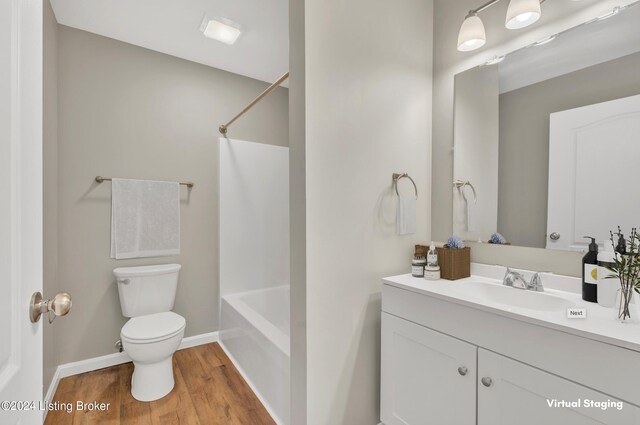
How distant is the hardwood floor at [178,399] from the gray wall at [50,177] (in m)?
0.22

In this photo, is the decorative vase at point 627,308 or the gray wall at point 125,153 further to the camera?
the gray wall at point 125,153

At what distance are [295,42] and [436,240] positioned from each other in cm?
132

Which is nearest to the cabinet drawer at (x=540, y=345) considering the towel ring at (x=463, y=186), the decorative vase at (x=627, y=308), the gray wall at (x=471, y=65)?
the decorative vase at (x=627, y=308)

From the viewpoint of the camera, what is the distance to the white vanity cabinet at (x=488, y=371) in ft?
2.75

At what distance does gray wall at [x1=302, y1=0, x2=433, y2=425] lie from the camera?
1.35 meters

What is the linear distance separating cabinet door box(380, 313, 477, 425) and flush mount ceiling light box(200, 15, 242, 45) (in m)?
2.18

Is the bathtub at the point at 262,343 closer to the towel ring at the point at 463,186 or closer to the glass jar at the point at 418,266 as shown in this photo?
the glass jar at the point at 418,266

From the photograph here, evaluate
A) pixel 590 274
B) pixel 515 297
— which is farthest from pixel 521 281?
pixel 590 274

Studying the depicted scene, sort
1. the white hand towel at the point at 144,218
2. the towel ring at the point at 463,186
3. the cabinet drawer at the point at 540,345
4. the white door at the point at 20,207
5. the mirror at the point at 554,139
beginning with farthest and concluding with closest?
the white hand towel at the point at 144,218 < the towel ring at the point at 463,186 < the mirror at the point at 554,139 < the cabinet drawer at the point at 540,345 < the white door at the point at 20,207

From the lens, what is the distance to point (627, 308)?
94cm

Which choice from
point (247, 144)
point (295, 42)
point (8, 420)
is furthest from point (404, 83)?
point (8, 420)

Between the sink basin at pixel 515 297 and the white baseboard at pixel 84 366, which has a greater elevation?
the sink basin at pixel 515 297

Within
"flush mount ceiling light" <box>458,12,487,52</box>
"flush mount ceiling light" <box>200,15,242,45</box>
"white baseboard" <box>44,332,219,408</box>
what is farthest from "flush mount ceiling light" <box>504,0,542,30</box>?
"white baseboard" <box>44,332,219,408</box>

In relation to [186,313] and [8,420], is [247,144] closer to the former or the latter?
[186,313]
